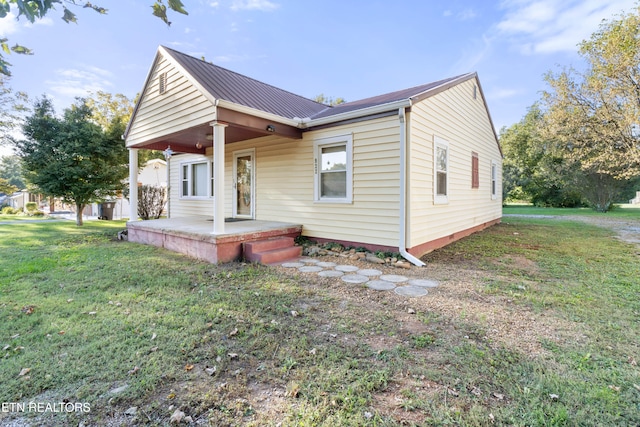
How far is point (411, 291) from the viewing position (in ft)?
12.3

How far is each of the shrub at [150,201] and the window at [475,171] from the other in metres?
12.5

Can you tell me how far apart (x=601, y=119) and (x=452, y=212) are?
12.6 m

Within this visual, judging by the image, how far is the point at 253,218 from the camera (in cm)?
777

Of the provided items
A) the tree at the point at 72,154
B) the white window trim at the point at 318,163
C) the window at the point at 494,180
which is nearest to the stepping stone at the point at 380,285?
the white window trim at the point at 318,163

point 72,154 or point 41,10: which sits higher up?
point 72,154

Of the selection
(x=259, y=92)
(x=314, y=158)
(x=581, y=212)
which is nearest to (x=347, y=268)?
(x=314, y=158)

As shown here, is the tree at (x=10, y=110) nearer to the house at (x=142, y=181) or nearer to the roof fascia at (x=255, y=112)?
the house at (x=142, y=181)

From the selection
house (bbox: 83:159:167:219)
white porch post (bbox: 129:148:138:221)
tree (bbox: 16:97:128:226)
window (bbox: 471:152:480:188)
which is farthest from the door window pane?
window (bbox: 471:152:480:188)

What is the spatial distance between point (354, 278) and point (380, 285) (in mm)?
444

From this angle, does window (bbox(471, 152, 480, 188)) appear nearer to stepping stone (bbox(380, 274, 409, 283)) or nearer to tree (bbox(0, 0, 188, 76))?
stepping stone (bbox(380, 274, 409, 283))

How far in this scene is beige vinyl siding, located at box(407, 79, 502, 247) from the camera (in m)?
5.49

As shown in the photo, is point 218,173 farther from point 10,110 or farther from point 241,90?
point 10,110

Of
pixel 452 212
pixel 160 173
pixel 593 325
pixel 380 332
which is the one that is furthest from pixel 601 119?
pixel 160 173

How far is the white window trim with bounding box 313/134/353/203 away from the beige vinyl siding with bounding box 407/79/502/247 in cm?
117
